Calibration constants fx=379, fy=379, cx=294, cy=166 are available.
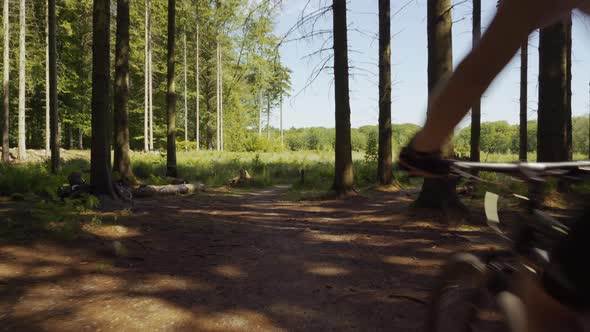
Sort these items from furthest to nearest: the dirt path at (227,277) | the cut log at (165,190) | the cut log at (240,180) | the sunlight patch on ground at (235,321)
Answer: the cut log at (240,180) → the cut log at (165,190) → the dirt path at (227,277) → the sunlight patch on ground at (235,321)

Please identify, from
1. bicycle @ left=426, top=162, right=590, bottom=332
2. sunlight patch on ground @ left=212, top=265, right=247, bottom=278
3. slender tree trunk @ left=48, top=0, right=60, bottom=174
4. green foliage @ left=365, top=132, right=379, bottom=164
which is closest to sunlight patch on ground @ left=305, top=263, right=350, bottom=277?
sunlight patch on ground @ left=212, top=265, right=247, bottom=278

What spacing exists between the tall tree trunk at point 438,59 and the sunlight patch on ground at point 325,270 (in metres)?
3.22

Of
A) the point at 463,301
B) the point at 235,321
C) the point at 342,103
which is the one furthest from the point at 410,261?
the point at 342,103

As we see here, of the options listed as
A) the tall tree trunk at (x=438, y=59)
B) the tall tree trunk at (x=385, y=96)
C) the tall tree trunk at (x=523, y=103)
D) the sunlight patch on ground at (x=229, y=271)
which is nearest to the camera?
the sunlight patch on ground at (x=229, y=271)

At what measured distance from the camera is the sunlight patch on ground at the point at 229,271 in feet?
15.3

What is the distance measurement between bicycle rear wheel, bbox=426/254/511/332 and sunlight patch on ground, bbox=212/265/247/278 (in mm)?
3022

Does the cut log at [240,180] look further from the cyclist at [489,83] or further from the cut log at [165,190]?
the cyclist at [489,83]

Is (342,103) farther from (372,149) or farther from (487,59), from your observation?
(487,59)

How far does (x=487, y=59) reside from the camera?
3.76 feet

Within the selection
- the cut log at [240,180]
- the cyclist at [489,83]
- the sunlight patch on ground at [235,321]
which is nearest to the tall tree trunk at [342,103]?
the cut log at [240,180]

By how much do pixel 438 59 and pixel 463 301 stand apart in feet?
21.6

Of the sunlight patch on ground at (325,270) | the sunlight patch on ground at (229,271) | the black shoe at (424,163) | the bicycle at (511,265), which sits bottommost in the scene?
the sunlight patch on ground at (325,270)

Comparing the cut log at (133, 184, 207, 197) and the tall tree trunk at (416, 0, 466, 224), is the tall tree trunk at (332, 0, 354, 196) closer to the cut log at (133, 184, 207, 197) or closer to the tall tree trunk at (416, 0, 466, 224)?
the tall tree trunk at (416, 0, 466, 224)

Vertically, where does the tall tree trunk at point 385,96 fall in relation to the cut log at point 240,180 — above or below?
above
